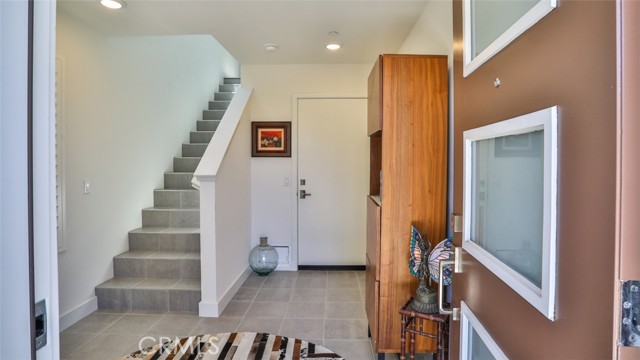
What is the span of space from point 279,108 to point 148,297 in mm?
2369

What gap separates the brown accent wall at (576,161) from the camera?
505 mm

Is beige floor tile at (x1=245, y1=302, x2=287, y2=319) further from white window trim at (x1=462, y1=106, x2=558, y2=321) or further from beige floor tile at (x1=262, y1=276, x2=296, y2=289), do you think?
white window trim at (x1=462, y1=106, x2=558, y2=321)

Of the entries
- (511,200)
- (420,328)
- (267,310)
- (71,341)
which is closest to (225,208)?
(267,310)

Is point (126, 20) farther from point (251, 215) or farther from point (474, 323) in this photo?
point (474, 323)

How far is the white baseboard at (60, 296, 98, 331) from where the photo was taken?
272 cm

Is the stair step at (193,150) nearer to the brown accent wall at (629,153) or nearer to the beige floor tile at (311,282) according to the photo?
the beige floor tile at (311,282)

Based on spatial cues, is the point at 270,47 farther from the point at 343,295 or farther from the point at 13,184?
the point at 13,184

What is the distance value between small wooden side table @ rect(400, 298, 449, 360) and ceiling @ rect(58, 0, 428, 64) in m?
2.02

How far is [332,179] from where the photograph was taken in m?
4.19

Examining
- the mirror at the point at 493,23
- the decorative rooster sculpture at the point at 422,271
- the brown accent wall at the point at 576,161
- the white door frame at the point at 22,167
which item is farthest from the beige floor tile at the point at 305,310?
the white door frame at the point at 22,167

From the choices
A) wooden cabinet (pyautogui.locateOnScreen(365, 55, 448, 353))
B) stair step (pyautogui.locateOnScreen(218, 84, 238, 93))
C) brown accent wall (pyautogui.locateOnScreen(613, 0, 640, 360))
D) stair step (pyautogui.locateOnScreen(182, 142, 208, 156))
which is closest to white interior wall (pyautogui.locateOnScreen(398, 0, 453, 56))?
wooden cabinet (pyautogui.locateOnScreen(365, 55, 448, 353))

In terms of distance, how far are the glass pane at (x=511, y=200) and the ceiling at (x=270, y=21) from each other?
1900mm

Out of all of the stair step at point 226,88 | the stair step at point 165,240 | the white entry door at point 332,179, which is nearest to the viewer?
the stair step at point 165,240

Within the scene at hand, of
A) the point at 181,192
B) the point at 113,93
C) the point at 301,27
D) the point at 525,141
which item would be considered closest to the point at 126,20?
the point at 113,93
